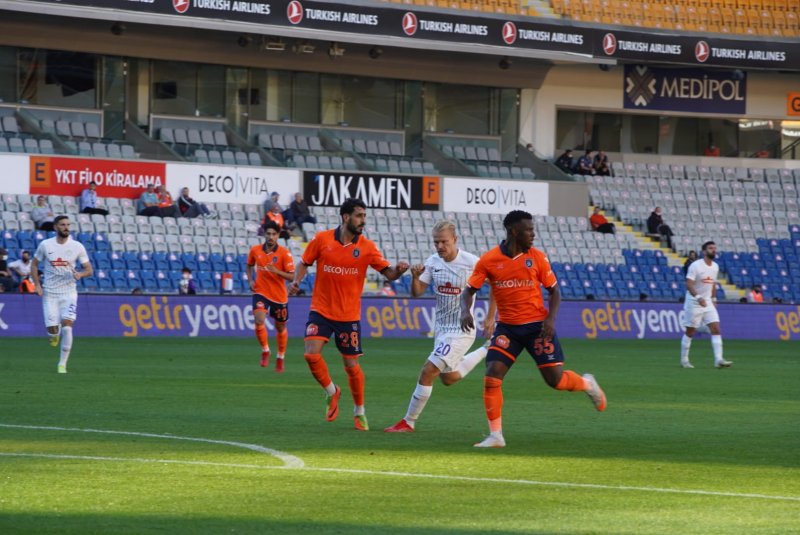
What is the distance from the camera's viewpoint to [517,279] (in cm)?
1238

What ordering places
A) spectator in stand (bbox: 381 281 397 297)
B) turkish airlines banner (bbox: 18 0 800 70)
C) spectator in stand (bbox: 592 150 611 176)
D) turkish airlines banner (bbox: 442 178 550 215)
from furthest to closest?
spectator in stand (bbox: 592 150 611 176) → turkish airlines banner (bbox: 442 178 550 215) → turkish airlines banner (bbox: 18 0 800 70) → spectator in stand (bbox: 381 281 397 297)

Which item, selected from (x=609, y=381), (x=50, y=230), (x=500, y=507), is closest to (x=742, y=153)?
(x=50, y=230)

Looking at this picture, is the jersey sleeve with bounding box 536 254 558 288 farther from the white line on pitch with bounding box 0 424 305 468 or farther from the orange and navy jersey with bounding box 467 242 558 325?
the white line on pitch with bounding box 0 424 305 468

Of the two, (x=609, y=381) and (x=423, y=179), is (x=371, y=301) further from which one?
(x=609, y=381)

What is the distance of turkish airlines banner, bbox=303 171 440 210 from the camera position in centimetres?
4306

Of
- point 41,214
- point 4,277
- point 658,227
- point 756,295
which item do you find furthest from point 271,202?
point 756,295

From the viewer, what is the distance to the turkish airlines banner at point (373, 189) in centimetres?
4306

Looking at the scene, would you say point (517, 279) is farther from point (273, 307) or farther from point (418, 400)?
point (273, 307)

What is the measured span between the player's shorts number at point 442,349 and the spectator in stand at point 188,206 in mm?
26089

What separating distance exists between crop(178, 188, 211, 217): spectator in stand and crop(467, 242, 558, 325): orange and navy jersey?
27.5 metres

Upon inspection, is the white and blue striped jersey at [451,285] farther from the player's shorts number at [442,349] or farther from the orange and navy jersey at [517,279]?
the orange and navy jersey at [517,279]

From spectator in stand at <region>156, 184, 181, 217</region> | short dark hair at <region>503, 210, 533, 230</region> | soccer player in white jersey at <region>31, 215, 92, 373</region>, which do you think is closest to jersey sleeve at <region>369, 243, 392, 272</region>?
short dark hair at <region>503, 210, 533, 230</region>

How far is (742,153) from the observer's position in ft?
Answer: 184

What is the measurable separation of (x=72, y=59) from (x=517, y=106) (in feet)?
52.1
